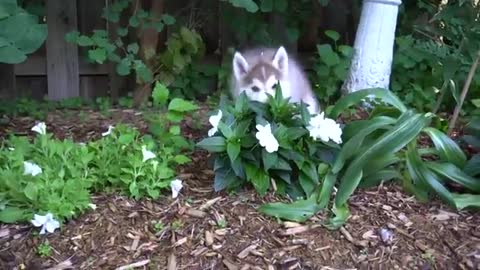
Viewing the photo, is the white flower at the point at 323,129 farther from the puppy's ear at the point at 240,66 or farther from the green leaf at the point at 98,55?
the green leaf at the point at 98,55

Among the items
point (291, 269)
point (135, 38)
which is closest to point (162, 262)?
point (291, 269)

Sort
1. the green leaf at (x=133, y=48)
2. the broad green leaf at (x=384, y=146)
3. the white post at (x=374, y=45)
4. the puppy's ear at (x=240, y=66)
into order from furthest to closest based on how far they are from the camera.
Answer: the green leaf at (x=133, y=48), the white post at (x=374, y=45), the puppy's ear at (x=240, y=66), the broad green leaf at (x=384, y=146)

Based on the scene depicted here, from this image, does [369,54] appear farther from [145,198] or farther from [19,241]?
[19,241]

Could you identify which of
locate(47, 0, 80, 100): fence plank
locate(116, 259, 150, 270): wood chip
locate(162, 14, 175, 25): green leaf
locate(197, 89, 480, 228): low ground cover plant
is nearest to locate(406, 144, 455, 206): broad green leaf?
locate(197, 89, 480, 228): low ground cover plant

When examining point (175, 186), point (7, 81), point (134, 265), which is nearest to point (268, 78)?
point (175, 186)

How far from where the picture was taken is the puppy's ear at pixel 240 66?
185 inches

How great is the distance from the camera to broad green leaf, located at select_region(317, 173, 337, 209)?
3.29 m

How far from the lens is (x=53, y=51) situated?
5660 mm

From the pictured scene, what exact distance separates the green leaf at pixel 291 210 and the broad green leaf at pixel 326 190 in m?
0.05

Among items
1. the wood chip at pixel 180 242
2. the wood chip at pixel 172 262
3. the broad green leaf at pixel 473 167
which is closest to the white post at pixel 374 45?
the broad green leaf at pixel 473 167

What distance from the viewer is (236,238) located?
10.1 feet

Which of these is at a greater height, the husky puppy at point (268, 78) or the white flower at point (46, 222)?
the husky puppy at point (268, 78)

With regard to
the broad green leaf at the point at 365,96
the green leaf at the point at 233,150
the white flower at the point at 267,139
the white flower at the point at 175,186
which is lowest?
the white flower at the point at 175,186

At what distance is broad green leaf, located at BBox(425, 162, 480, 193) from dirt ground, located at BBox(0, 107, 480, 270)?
0.16 meters
